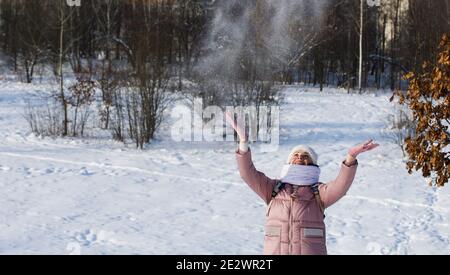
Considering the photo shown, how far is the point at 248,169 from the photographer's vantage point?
3.30 m

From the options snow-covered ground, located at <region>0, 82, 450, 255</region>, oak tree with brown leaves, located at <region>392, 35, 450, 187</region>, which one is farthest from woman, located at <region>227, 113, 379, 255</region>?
Result: snow-covered ground, located at <region>0, 82, 450, 255</region>

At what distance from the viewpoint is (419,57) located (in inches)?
1087

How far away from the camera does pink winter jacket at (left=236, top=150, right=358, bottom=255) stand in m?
3.20

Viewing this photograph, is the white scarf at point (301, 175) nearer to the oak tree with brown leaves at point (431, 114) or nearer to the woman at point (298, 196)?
the woman at point (298, 196)

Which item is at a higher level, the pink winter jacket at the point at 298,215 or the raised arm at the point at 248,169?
the raised arm at the point at 248,169

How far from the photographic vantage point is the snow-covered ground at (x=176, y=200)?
689 centimetres

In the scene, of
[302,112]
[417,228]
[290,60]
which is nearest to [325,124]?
[302,112]

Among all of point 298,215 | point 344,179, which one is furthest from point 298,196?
point 344,179

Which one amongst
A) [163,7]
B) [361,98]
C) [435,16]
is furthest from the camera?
[163,7]

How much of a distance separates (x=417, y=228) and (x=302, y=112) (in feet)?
31.8

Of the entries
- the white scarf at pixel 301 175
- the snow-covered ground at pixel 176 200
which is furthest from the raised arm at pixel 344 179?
the snow-covered ground at pixel 176 200

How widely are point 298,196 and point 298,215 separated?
0.35ft
